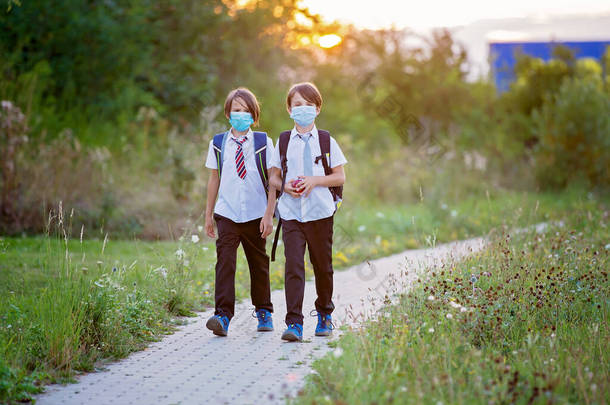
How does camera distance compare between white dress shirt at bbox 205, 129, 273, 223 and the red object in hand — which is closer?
the red object in hand

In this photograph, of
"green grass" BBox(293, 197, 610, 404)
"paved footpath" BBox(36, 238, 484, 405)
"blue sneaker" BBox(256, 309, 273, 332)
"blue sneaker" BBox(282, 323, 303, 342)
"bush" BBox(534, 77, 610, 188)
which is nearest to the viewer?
"green grass" BBox(293, 197, 610, 404)

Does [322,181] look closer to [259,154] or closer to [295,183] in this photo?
[295,183]

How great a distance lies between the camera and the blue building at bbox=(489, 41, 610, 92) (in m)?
23.7

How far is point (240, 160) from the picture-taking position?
19.5ft

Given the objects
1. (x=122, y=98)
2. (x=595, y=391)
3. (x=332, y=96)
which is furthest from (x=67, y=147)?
(x=332, y=96)

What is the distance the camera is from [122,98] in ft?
54.4

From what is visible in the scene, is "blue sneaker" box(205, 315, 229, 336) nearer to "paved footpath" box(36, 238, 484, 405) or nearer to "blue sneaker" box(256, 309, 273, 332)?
"paved footpath" box(36, 238, 484, 405)

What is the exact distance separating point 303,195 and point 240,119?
821 millimetres

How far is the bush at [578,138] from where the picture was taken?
16.5 m

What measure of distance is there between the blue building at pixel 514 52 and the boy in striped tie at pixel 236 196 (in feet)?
60.4

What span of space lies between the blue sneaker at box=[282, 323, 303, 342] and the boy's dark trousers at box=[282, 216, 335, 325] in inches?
1.4

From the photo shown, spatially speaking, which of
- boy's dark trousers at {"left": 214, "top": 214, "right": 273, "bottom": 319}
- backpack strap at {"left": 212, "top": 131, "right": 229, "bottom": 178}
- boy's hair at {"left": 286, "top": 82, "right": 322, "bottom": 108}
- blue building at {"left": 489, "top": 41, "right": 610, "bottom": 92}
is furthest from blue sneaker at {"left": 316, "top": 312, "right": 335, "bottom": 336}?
blue building at {"left": 489, "top": 41, "right": 610, "bottom": 92}

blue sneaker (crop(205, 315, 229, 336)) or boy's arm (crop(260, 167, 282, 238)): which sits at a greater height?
boy's arm (crop(260, 167, 282, 238))

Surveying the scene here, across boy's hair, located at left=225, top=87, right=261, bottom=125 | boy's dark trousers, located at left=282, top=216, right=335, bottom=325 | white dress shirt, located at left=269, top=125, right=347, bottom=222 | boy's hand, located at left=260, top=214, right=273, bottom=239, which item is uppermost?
boy's hair, located at left=225, top=87, right=261, bottom=125
